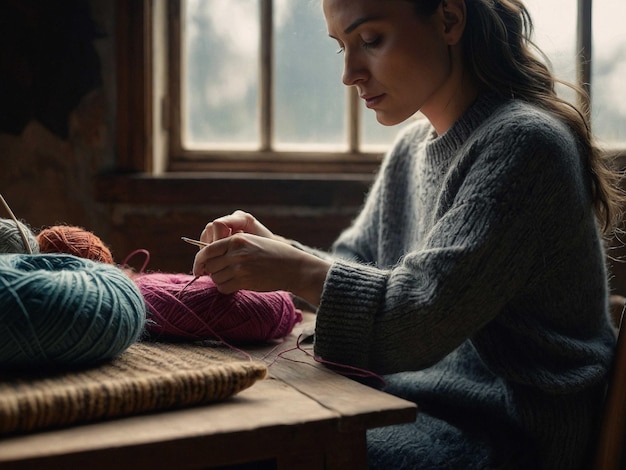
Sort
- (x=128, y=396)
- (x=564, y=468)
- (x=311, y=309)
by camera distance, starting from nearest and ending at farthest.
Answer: (x=128, y=396) < (x=564, y=468) < (x=311, y=309)

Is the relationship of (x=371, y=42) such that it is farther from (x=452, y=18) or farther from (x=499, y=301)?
(x=499, y=301)

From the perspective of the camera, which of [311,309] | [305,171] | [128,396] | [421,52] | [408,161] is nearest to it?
[128,396]

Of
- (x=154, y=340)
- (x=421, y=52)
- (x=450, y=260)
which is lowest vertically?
(x=154, y=340)

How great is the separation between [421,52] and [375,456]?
2.23ft

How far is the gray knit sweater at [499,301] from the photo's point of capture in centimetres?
99

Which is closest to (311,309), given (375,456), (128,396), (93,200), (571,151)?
(93,200)

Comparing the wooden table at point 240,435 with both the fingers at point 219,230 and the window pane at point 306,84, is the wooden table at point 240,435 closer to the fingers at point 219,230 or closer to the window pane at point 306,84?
the fingers at point 219,230

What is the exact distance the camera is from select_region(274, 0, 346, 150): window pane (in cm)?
218

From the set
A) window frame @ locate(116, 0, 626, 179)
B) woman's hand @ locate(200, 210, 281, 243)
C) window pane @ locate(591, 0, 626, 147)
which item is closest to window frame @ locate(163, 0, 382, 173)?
window frame @ locate(116, 0, 626, 179)

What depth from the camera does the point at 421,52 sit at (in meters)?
1.22

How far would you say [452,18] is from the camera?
1247 mm

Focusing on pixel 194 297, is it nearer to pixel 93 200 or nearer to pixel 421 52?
pixel 421 52

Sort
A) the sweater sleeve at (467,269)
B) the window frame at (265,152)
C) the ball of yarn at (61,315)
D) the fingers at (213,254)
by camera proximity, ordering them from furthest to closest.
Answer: the window frame at (265,152) → the fingers at (213,254) → the sweater sleeve at (467,269) → the ball of yarn at (61,315)

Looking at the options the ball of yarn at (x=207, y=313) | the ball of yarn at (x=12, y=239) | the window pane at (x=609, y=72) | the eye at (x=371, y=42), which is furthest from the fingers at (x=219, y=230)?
the window pane at (x=609, y=72)
